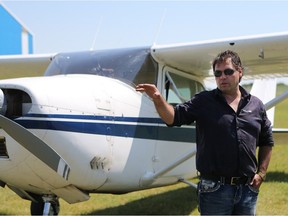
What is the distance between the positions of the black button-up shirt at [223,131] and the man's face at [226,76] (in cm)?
6

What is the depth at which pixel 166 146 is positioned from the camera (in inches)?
195

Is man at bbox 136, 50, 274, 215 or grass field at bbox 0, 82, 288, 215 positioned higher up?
man at bbox 136, 50, 274, 215

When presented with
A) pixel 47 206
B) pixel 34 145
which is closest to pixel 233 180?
pixel 34 145

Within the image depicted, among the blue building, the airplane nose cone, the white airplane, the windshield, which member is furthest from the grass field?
the blue building

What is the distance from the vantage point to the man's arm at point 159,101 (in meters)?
2.54

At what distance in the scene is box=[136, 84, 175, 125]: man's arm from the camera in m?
2.54

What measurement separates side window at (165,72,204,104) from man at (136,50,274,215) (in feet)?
8.03

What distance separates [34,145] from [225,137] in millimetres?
1509

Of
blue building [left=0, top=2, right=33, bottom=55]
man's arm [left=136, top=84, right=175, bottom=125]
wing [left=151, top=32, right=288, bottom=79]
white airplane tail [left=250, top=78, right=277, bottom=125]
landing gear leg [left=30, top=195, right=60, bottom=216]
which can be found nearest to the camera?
man's arm [left=136, top=84, right=175, bottom=125]

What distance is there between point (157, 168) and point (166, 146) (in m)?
0.31

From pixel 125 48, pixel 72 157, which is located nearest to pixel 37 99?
pixel 72 157

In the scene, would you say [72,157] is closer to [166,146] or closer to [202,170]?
[202,170]

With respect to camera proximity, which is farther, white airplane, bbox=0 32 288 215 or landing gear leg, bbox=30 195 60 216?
landing gear leg, bbox=30 195 60 216

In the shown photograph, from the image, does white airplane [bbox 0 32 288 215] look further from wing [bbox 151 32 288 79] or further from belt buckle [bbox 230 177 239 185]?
belt buckle [bbox 230 177 239 185]
